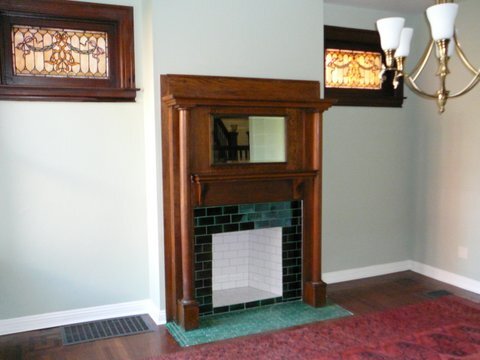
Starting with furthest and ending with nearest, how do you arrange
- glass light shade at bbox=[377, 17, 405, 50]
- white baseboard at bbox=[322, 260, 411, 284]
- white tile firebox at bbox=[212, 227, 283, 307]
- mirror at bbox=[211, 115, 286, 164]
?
white baseboard at bbox=[322, 260, 411, 284] < white tile firebox at bbox=[212, 227, 283, 307] < mirror at bbox=[211, 115, 286, 164] < glass light shade at bbox=[377, 17, 405, 50]

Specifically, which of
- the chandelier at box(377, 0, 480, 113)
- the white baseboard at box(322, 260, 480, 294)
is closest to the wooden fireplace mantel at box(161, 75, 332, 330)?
the white baseboard at box(322, 260, 480, 294)

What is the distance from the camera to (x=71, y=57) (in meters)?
3.51

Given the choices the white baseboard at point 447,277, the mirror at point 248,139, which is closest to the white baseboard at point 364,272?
the white baseboard at point 447,277

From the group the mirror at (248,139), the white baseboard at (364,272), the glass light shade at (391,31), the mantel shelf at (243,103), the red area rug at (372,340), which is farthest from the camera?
the white baseboard at (364,272)

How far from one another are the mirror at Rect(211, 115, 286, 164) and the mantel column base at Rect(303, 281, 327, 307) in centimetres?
103

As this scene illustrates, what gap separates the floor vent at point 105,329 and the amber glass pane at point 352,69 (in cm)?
258

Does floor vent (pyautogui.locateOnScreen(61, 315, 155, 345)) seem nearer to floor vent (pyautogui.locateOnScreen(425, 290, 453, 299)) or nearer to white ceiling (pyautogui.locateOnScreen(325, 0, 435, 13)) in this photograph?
floor vent (pyautogui.locateOnScreen(425, 290, 453, 299))

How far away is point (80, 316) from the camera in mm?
3611

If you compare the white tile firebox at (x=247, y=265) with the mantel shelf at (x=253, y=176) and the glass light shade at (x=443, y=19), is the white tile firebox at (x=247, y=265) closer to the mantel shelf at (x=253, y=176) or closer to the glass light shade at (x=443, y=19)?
the mantel shelf at (x=253, y=176)

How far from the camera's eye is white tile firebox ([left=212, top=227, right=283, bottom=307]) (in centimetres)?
395

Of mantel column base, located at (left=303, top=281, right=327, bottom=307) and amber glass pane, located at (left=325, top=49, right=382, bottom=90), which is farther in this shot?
amber glass pane, located at (left=325, top=49, right=382, bottom=90)

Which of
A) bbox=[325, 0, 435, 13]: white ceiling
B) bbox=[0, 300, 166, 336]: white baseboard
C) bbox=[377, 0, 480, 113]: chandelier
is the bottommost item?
bbox=[0, 300, 166, 336]: white baseboard

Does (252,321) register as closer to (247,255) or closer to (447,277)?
(247,255)

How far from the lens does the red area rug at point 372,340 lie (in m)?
3.04
